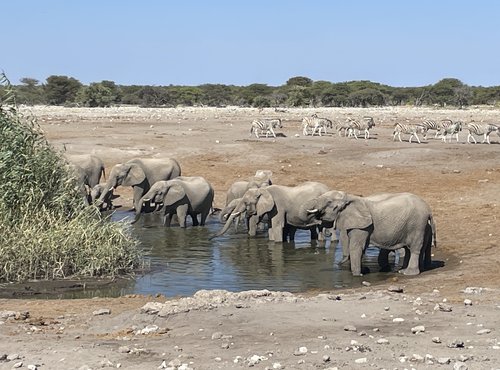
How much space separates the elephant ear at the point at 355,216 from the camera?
14.6 m

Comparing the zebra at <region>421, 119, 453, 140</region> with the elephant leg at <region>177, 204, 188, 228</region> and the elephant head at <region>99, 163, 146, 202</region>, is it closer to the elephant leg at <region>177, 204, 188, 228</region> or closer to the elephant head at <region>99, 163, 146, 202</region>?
the elephant head at <region>99, 163, 146, 202</region>

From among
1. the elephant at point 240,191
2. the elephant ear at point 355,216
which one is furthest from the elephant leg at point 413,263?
the elephant at point 240,191

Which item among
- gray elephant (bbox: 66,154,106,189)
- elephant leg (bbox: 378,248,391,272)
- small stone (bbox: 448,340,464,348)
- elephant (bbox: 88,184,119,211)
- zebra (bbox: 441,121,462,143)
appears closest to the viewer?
small stone (bbox: 448,340,464,348)

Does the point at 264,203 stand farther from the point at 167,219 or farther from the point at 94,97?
the point at 94,97

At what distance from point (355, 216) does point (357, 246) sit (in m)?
0.49

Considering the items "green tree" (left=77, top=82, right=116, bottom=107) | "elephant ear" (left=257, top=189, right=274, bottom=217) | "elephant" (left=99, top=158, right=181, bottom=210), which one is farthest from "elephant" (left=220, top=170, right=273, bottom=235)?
"green tree" (left=77, top=82, right=116, bottom=107)

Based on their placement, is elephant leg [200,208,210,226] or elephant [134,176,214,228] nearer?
elephant [134,176,214,228]

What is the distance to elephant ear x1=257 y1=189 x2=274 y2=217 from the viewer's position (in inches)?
711

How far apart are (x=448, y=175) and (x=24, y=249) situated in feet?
53.0

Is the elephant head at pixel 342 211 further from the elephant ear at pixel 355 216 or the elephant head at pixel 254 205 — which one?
the elephant head at pixel 254 205

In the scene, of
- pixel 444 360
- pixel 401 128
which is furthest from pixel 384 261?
pixel 401 128

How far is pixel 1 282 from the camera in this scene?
44.2ft

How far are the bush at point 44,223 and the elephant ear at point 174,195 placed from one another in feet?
15.4

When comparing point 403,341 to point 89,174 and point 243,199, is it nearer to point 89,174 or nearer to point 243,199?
point 243,199
